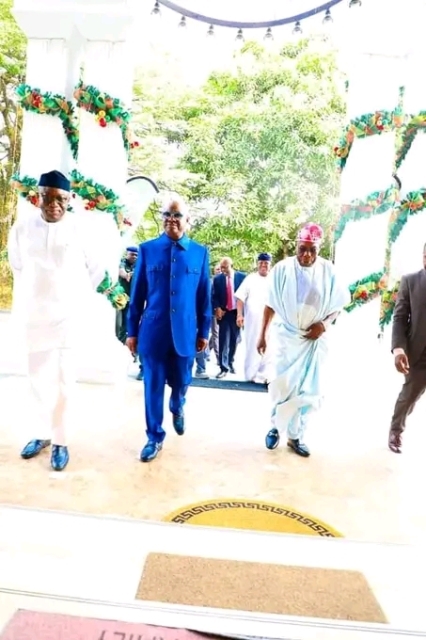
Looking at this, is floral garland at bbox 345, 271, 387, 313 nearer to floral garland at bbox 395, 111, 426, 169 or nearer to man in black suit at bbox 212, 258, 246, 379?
floral garland at bbox 395, 111, 426, 169

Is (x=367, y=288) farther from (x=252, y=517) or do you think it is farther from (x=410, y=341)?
(x=252, y=517)

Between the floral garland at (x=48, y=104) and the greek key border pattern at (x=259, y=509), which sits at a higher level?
the floral garland at (x=48, y=104)

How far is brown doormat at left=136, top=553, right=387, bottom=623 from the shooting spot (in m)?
1.69

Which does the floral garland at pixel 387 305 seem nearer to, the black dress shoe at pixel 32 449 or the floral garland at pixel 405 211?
the floral garland at pixel 405 211

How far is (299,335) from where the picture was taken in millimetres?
3330

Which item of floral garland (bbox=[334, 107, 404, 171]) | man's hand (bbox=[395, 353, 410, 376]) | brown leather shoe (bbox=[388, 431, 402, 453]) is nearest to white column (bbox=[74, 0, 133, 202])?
floral garland (bbox=[334, 107, 404, 171])

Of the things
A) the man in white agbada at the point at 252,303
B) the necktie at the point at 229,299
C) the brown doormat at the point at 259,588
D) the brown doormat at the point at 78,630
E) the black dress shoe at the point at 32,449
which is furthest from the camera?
the necktie at the point at 229,299

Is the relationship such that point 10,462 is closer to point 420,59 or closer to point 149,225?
point 420,59

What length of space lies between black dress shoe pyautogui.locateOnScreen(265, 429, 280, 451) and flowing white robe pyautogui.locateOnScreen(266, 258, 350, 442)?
0.15 feet

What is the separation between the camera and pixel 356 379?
477 centimetres

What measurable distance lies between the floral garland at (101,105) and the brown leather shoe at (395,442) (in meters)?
3.54

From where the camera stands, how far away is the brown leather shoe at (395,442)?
3469 mm

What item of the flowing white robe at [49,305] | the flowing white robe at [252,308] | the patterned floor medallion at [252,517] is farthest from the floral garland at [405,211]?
the patterned floor medallion at [252,517]

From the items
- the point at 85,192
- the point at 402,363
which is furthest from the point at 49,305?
the point at 402,363
